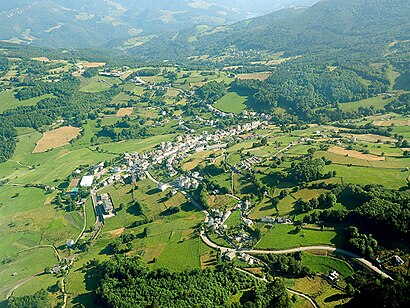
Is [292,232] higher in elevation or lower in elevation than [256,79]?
lower

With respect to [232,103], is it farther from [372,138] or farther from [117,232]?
[117,232]

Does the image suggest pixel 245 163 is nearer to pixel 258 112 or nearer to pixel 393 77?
pixel 258 112

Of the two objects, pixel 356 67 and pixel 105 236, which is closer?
pixel 105 236

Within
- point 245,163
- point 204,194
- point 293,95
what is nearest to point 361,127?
point 293,95

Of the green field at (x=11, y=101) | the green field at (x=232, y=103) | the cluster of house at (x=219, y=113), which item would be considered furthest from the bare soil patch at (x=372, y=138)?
the green field at (x=11, y=101)

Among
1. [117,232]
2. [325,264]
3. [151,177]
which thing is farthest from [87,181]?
[325,264]

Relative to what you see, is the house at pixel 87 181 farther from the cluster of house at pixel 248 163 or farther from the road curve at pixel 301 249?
A: the road curve at pixel 301 249
